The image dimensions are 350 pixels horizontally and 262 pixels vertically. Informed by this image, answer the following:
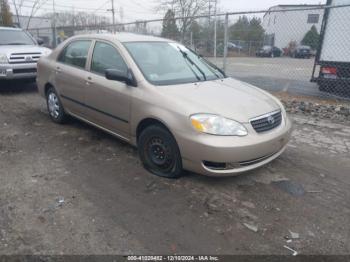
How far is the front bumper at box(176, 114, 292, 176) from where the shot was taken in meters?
3.28

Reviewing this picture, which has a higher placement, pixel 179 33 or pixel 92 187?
pixel 179 33

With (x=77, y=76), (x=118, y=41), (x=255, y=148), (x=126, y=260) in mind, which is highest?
(x=118, y=41)

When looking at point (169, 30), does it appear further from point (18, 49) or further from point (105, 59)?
point (105, 59)

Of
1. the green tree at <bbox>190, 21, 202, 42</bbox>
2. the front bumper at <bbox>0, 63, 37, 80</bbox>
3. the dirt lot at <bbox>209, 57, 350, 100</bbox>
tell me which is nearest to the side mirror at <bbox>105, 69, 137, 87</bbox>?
the front bumper at <bbox>0, 63, 37, 80</bbox>

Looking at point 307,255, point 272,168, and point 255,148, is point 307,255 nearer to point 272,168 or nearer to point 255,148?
point 255,148

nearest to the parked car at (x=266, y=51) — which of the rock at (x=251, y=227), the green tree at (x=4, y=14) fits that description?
the rock at (x=251, y=227)

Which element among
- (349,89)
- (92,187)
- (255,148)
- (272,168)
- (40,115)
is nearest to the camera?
(255,148)

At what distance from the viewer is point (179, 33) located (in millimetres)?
12430

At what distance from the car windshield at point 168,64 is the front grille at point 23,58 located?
507 centimetres

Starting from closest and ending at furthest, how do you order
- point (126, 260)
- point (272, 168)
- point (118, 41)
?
point (126, 260), point (272, 168), point (118, 41)

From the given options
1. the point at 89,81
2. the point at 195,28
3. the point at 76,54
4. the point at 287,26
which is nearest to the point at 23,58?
the point at 76,54

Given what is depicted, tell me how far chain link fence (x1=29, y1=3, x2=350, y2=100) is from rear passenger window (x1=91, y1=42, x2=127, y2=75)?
419 centimetres

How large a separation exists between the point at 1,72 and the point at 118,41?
5.13m

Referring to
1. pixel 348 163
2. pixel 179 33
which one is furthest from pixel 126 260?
pixel 179 33
